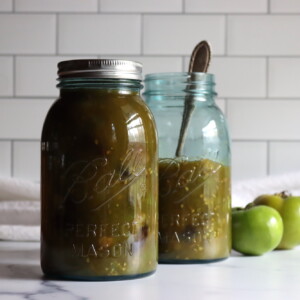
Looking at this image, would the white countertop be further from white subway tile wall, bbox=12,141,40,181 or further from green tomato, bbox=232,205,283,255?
white subway tile wall, bbox=12,141,40,181

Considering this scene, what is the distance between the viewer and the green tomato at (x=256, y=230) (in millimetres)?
1017

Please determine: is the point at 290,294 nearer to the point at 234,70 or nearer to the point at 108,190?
the point at 108,190

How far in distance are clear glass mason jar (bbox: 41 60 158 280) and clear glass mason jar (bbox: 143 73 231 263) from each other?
0.34ft

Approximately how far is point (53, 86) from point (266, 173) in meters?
0.49

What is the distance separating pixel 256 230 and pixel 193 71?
0.25 m

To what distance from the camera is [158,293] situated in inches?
29.9

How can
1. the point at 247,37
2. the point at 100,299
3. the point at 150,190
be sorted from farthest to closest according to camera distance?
the point at 247,37 → the point at 150,190 → the point at 100,299

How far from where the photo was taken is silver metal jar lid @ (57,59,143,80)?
795 mm

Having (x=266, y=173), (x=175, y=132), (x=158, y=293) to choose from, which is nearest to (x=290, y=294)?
(x=158, y=293)

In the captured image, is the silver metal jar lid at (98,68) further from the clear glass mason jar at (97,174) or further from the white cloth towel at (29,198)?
the white cloth towel at (29,198)

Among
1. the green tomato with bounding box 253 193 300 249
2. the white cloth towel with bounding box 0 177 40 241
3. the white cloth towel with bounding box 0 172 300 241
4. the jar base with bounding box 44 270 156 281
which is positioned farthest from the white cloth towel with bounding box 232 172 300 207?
the jar base with bounding box 44 270 156 281

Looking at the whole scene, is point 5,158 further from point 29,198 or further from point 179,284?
point 179,284

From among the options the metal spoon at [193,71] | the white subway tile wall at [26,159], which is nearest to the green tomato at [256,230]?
the metal spoon at [193,71]

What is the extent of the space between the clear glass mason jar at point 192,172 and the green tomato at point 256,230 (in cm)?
7
